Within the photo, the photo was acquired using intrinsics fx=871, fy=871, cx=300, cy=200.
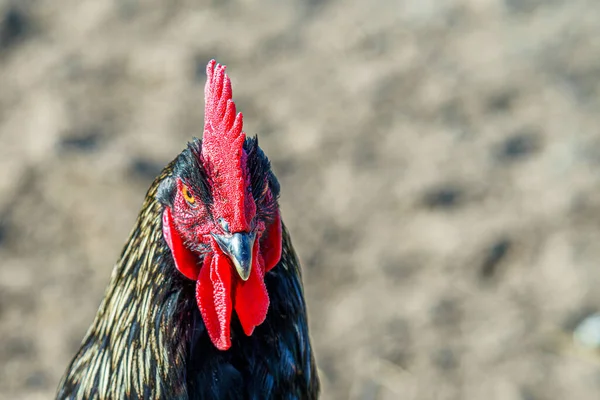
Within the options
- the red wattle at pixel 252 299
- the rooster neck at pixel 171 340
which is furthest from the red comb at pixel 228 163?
the rooster neck at pixel 171 340

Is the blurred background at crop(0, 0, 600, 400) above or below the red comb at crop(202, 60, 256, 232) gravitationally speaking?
above

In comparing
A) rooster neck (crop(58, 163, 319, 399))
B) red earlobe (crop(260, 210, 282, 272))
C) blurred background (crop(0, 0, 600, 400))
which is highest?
blurred background (crop(0, 0, 600, 400))

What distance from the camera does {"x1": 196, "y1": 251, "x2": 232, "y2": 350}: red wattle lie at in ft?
7.60

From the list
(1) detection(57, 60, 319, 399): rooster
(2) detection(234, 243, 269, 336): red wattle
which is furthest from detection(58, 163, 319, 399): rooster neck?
(2) detection(234, 243, 269, 336): red wattle

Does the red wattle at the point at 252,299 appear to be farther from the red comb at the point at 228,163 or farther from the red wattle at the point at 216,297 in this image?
the red comb at the point at 228,163

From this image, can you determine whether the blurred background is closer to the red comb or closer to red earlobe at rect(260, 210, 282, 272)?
red earlobe at rect(260, 210, 282, 272)

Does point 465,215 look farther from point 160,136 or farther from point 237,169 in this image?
point 237,169

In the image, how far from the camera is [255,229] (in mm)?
2299

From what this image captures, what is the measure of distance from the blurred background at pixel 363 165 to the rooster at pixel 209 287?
185cm

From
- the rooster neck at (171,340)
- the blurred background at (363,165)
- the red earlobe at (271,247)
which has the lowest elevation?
the rooster neck at (171,340)

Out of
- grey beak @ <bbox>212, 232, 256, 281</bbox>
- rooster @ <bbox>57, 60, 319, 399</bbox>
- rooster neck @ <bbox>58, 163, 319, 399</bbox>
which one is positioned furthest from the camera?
rooster neck @ <bbox>58, 163, 319, 399</bbox>

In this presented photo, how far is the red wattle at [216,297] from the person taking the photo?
232cm

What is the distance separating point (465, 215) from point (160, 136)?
6.22 ft

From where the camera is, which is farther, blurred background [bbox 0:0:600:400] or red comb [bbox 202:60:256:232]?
blurred background [bbox 0:0:600:400]
